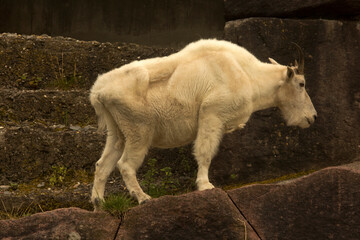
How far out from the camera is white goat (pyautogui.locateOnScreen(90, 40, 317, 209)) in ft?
20.4

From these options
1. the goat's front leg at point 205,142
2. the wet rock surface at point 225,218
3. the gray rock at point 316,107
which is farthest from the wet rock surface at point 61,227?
the gray rock at point 316,107

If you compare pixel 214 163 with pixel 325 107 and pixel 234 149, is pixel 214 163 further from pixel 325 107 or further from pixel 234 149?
pixel 325 107

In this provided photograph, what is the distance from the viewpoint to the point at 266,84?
22.0ft

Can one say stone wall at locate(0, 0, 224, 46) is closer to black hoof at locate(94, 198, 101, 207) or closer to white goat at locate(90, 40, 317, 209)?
white goat at locate(90, 40, 317, 209)

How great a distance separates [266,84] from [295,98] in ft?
1.46

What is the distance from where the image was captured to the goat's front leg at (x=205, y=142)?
247 inches

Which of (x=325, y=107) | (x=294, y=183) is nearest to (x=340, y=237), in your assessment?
(x=294, y=183)

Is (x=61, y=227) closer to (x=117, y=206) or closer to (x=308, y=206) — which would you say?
(x=117, y=206)

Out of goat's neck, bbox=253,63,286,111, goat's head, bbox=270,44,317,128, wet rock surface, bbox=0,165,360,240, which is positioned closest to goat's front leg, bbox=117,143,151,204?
wet rock surface, bbox=0,165,360,240

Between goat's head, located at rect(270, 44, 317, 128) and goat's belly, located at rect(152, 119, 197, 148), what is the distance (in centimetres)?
115

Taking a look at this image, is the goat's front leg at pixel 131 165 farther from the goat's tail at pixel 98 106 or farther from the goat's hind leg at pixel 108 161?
the goat's tail at pixel 98 106

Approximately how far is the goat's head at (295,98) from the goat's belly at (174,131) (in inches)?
45.4

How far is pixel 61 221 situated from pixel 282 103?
2.83 metres

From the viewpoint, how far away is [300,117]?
7.00m
